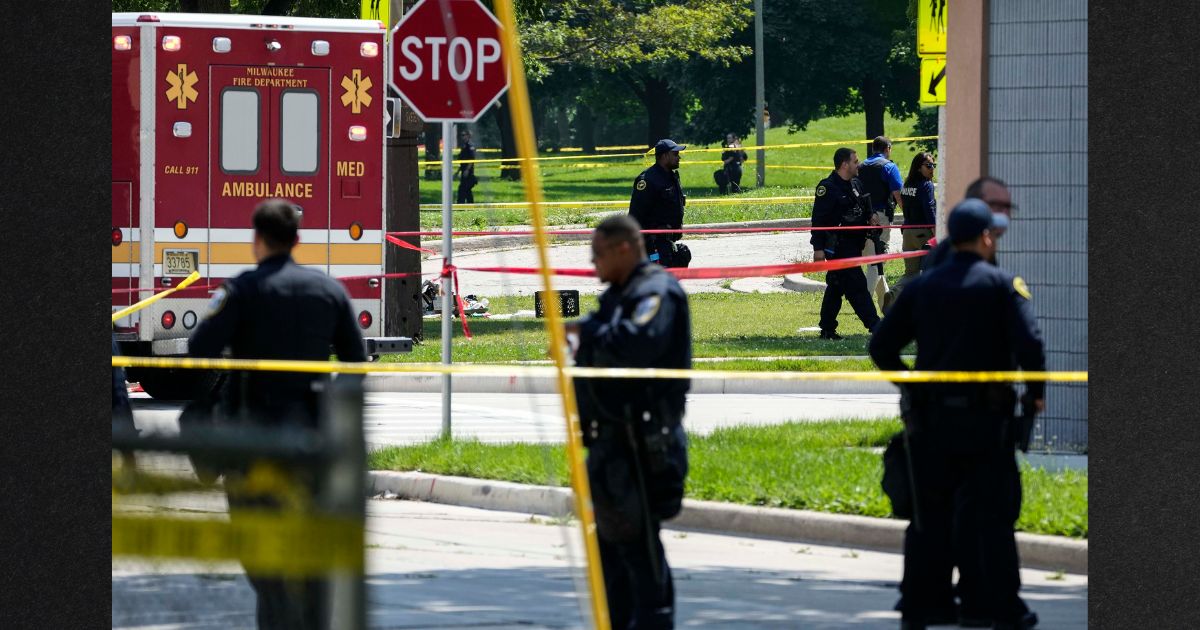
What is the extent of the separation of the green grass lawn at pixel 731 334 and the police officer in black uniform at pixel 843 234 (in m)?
0.33

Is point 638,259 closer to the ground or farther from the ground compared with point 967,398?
farther from the ground

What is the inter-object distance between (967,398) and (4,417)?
10.5 feet

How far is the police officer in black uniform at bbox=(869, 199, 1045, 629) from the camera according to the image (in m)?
7.19

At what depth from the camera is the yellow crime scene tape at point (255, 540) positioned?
4.74 meters

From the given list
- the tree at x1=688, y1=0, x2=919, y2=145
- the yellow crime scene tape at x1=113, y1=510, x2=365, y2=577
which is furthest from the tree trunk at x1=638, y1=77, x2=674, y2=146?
the yellow crime scene tape at x1=113, y1=510, x2=365, y2=577

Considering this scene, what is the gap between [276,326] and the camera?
7.53 metres

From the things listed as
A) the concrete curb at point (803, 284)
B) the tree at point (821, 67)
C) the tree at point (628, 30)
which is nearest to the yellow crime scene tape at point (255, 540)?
the concrete curb at point (803, 284)

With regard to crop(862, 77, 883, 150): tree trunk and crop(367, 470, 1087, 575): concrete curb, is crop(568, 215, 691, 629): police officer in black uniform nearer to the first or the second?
crop(367, 470, 1087, 575): concrete curb

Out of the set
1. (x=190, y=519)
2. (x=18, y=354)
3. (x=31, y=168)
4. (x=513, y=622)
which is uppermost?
(x=31, y=168)

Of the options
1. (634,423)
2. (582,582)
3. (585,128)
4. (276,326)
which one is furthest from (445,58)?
(585,128)

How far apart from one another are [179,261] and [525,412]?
2682 mm

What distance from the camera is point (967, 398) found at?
721cm
